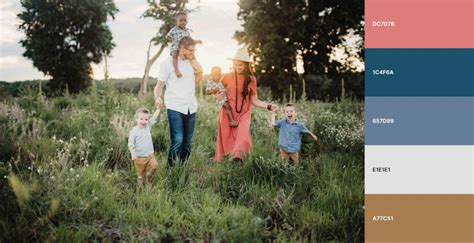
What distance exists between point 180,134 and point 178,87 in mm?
518

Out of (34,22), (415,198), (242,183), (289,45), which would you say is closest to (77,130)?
(34,22)

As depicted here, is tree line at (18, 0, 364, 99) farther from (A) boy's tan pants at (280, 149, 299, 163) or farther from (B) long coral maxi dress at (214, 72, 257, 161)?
(A) boy's tan pants at (280, 149, 299, 163)

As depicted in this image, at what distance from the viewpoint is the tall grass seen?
345cm

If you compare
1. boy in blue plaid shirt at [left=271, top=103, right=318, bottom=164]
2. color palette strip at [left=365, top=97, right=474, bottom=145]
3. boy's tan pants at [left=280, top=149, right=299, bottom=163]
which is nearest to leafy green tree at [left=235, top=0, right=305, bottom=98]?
boy in blue plaid shirt at [left=271, top=103, right=318, bottom=164]

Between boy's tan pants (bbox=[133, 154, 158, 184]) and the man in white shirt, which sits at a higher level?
the man in white shirt

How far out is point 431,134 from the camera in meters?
3.18

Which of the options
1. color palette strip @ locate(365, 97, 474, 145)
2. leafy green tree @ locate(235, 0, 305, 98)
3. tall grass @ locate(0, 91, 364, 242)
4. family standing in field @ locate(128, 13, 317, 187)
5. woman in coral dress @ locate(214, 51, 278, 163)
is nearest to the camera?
color palette strip @ locate(365, 97, 474, 145)

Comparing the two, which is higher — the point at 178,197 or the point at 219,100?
the point at 219,100

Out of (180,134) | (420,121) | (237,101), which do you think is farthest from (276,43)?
(420,121)

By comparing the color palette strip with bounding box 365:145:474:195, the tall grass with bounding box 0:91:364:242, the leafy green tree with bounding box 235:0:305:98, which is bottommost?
the tall grass with bounding box 0:91:364:242

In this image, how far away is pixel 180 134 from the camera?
5074mm

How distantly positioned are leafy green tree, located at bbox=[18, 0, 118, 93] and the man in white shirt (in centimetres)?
83

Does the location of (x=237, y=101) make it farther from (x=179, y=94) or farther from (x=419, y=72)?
(x=419, y=72)

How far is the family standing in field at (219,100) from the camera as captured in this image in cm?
504
